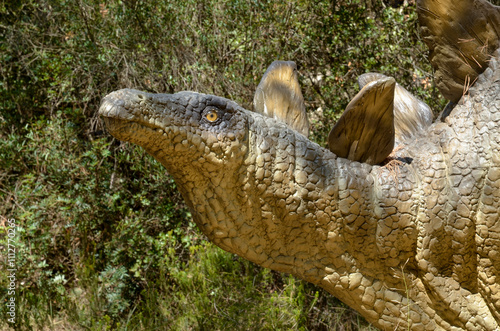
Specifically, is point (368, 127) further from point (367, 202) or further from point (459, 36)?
point (459, 36)

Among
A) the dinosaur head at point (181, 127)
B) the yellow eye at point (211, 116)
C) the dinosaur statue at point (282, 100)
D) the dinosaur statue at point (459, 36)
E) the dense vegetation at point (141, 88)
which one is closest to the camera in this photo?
the dinosaur head at point (181, 127)

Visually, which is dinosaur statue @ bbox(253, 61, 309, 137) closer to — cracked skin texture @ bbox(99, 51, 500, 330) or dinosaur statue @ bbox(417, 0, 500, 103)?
cracked skin texture @ bbox(99, 51, 500, 330)

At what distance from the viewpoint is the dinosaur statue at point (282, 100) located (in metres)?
2.40

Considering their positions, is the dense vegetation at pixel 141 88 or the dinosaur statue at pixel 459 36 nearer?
the dinosaur statue at pixel 459 36

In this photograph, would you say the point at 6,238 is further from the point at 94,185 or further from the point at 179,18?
the point at 179,18

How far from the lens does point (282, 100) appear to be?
7.93 ft

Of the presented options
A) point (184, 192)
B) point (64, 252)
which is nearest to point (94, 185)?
point (64, 252)

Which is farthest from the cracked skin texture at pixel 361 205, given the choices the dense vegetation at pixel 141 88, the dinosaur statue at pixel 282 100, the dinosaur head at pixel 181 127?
the dense vegetation at pixel 141 88

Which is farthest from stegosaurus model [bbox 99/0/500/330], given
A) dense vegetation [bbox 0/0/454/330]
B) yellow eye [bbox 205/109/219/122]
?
dense vegetation [bbox 0/0/454/330]

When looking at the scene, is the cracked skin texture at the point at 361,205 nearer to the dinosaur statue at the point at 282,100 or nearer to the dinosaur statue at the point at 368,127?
the dinosaur statue at the point at 368,127

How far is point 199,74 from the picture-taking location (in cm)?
487

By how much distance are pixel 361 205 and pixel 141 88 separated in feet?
11.1

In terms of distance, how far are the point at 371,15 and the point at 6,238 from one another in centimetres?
405

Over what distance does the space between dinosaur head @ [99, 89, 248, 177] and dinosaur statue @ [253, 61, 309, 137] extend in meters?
0.39
